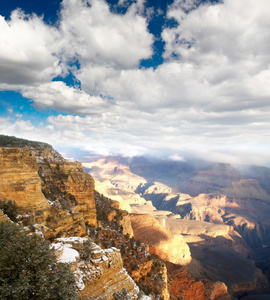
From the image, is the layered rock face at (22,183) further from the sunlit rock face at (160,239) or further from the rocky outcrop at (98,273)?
the sunlit rock face at (160,239)

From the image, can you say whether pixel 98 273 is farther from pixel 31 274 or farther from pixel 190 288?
pixel 190 288

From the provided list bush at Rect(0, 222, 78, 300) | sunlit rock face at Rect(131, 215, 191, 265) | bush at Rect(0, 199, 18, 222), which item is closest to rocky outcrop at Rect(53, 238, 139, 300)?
bush at Rect(0, 222, 78, 300)

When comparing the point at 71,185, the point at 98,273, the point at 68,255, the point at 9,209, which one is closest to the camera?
the point at 98,273

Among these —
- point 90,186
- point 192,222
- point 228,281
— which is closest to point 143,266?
point 90,186

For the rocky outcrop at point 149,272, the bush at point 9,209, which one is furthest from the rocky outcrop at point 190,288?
the bush at point 9,209

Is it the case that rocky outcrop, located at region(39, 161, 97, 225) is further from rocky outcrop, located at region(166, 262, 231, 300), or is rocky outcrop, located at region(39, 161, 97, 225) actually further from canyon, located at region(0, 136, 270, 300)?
rocky outcrop, located at region(166, 262, 231, 300)

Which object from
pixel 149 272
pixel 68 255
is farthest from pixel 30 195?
pixel 149 272

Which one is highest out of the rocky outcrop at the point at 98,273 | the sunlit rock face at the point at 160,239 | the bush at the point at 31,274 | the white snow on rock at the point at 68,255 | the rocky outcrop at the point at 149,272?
the bush at the point at 31,274
